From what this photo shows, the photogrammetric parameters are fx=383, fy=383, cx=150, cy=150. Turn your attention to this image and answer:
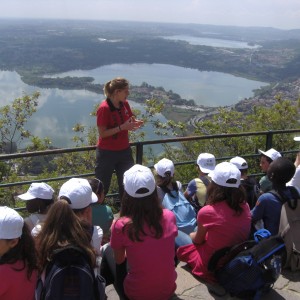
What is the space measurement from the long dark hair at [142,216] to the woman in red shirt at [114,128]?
6.01ft

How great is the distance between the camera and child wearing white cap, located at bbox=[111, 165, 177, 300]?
2.84 metres

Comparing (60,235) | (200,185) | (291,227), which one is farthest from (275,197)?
(60,235)

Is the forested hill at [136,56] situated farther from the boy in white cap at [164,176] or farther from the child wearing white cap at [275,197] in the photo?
the child wearing white cap at [275,197]

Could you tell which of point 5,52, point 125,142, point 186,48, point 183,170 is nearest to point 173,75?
point 186,48

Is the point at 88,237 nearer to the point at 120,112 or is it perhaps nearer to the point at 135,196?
the point at 135,196

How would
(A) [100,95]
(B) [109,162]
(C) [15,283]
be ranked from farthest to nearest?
1. (A) [100,95]
2. (B) [109,162]
3. (C) [15,283]

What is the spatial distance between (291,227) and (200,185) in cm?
115

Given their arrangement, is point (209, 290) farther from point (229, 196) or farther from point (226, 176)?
point (226, 176)

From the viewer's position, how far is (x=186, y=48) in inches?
4980

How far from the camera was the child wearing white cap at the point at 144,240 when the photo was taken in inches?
112

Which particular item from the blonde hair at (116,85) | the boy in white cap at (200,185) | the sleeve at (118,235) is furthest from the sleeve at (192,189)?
the sleeve at (118,235)

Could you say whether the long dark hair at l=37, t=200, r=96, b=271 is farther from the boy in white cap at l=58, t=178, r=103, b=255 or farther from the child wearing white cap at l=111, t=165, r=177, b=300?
the child wearing white cap at l=111, t=165, r=177, b=300

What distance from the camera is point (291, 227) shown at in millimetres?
3570

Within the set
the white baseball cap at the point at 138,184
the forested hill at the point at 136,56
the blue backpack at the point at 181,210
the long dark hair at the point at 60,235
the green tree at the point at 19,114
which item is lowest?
the forested hill at the point at 136,56
